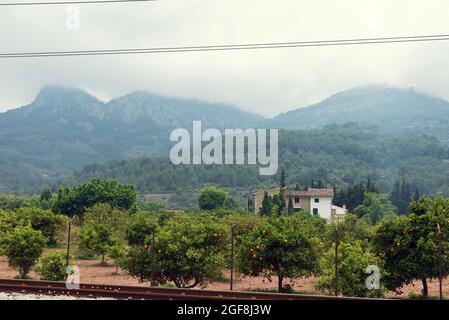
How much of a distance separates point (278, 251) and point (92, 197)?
35.2m

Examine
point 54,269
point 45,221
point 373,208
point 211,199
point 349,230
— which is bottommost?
point 54,269

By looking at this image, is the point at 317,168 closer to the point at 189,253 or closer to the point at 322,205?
the point at 322,205

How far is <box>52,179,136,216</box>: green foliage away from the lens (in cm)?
4588

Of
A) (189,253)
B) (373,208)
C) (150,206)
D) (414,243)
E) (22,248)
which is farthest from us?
(150,206)

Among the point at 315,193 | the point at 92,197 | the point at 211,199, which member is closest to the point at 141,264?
the point at 92,197

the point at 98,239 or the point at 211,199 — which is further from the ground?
the point at 211,199

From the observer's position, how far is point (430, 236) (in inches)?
503

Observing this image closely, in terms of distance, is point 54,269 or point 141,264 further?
point 141,264

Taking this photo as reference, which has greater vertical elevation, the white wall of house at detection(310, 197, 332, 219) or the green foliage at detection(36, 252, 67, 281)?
the white wall of house at detection(310, 197, 332, 219)

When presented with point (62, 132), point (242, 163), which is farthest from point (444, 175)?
point (62, 132)

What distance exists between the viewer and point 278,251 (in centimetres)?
1458

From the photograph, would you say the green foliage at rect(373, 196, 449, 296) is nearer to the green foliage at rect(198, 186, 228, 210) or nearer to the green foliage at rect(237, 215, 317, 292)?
the green foliage at rect(237, 215, 317, 292)

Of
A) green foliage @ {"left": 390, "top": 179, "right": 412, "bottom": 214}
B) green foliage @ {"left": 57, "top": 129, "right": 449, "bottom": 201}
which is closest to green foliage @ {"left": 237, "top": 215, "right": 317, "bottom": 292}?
green foliage @ {"left": 390, "top": 179, "right": 412, "bottom": 214}

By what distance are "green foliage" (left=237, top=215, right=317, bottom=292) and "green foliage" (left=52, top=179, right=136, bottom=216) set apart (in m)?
29.9
